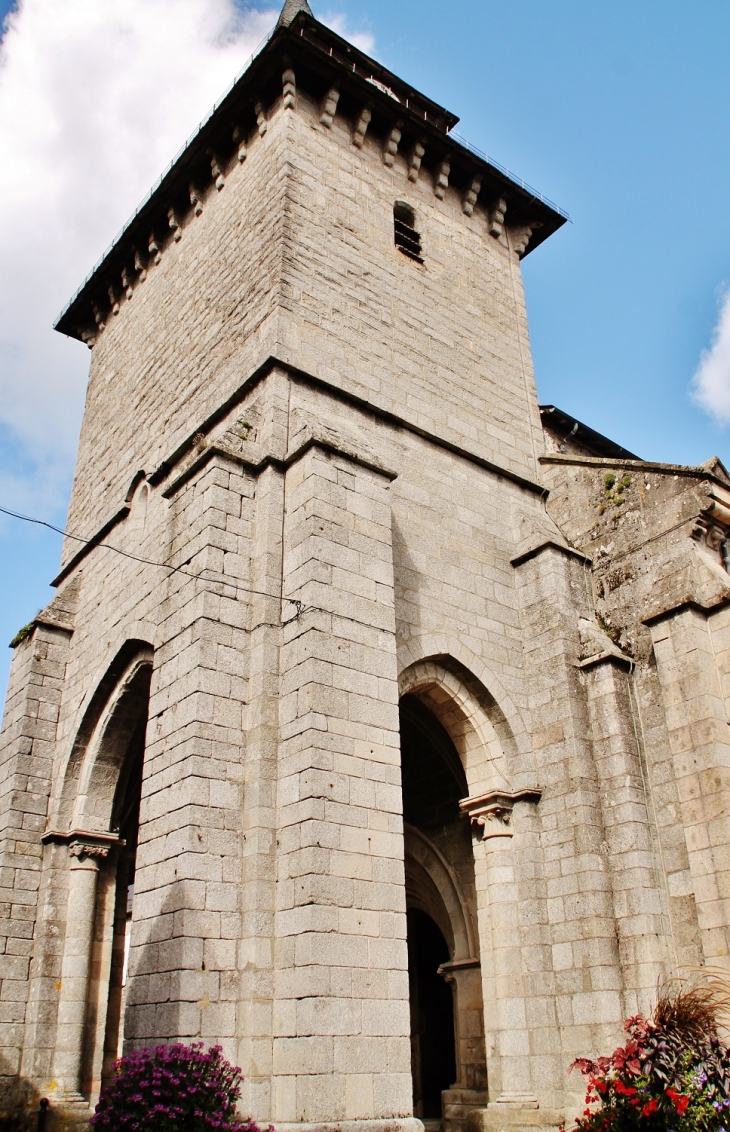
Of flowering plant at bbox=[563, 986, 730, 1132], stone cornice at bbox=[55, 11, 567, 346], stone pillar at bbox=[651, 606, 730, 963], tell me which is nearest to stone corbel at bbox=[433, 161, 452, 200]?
stone cornice at bbox=[55, 11, 567, 346]

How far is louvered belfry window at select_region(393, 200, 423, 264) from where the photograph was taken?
39.2 ft

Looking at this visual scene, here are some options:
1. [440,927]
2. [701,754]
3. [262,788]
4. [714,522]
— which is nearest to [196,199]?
[714,522]

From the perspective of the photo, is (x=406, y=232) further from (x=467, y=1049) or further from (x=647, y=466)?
(x=467, y=1049)

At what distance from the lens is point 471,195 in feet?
43.3

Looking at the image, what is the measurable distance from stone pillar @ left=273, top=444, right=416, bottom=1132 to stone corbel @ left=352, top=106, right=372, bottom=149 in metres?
5.78

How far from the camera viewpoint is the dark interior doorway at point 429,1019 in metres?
11.4

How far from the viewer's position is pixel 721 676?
28.8 ft

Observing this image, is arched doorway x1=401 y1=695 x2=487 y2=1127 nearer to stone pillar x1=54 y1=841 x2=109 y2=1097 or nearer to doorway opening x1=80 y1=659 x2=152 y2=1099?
doorway opening x1=80 y1=659 x2=152 y2=1099

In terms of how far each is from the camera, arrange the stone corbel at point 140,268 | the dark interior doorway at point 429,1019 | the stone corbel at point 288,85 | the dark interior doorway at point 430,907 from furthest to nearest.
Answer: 1. the stone corbel at point 140,268
2. the dark interior doorway at point 429,1019
3. the stone corbel at point 288,85
4. the dark interior doorway at point 430,907

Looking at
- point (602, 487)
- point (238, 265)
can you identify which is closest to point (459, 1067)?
point (602, 487)

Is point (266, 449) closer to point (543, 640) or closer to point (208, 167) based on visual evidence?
point (543, 640)

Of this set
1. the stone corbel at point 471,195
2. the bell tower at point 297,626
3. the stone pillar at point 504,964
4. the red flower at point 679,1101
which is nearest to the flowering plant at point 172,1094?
the bell tower at point 297,626

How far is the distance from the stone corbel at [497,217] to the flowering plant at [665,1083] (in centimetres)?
1073

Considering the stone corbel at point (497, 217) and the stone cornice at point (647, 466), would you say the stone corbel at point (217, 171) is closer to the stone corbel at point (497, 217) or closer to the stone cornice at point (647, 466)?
the stone corbel at point (497, 217)
